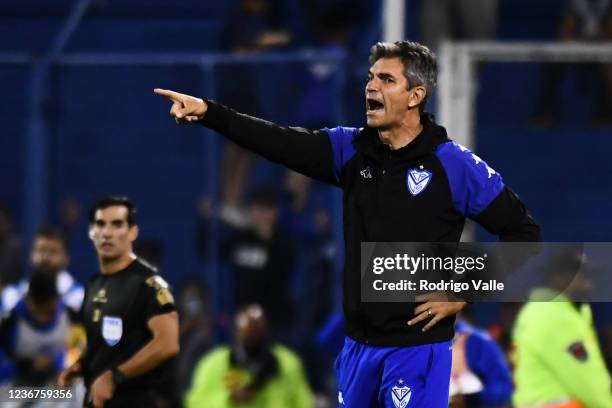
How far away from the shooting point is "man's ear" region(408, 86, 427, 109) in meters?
5.39

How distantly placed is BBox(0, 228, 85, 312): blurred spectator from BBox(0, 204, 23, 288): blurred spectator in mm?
334

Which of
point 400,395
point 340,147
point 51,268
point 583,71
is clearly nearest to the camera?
point 400,395

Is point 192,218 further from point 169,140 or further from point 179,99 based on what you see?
point 179,99

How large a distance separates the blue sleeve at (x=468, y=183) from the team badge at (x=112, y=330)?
7.27 feet

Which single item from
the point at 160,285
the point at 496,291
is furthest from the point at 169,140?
the point at 496,291

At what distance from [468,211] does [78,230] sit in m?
5.75

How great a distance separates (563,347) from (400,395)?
2937 millimetres

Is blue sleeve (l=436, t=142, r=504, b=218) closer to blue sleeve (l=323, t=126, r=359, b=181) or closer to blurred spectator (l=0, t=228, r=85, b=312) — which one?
blue sleeve (l=323, t=126, r=359, b=181)

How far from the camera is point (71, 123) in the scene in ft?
35.3

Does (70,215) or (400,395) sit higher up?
(70,215)

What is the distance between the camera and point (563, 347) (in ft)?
26.3

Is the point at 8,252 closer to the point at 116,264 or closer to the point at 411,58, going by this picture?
the point at 116,264

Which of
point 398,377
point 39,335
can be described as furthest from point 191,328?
point 398,377

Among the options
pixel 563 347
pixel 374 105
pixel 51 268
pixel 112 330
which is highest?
pixel 374 105
